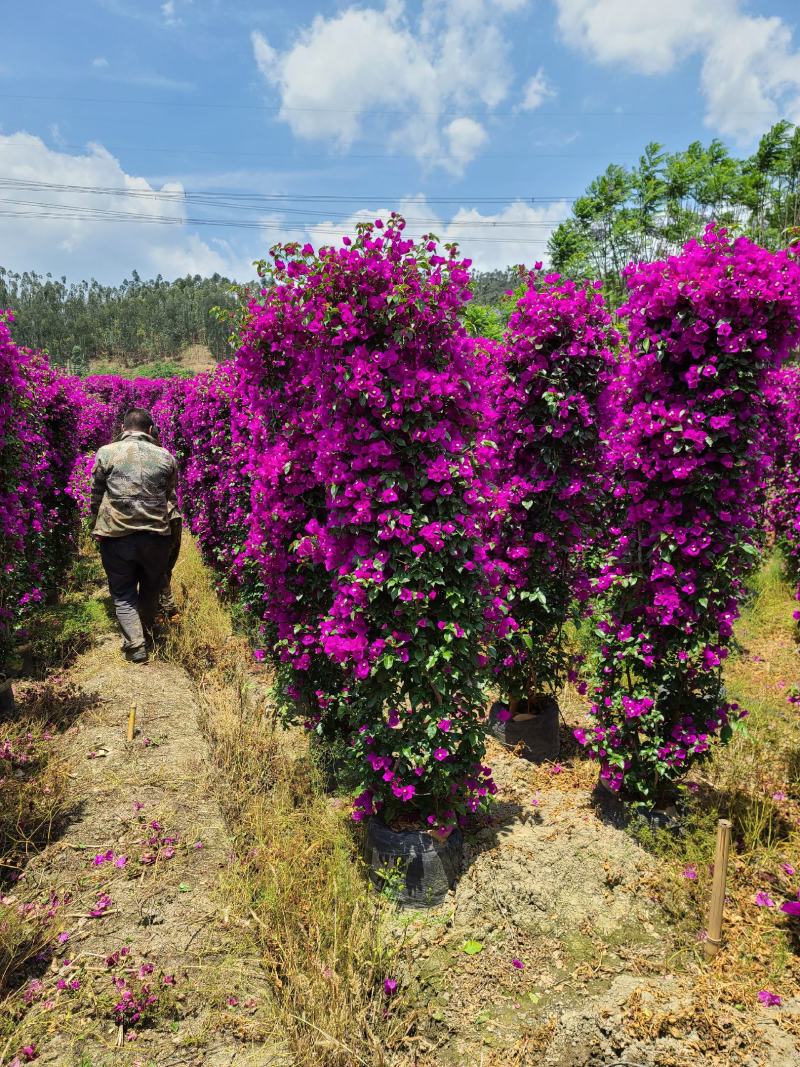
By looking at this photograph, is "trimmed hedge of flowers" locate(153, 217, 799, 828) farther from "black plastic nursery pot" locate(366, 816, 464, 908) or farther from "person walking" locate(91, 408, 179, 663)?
"person walking" locate(91, 408, 179, 663)

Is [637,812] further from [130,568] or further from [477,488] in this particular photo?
[130,568]

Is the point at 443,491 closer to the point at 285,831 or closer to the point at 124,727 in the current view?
the point at 285,831

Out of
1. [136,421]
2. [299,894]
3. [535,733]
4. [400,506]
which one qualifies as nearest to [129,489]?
[136,421]

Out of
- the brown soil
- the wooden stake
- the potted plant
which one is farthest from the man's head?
the wooden stake

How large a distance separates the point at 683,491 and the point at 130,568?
13.9ft

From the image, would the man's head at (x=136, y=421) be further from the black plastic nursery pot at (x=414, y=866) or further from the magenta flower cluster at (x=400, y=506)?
the black plastic nursery pot at (x=414, y=866)

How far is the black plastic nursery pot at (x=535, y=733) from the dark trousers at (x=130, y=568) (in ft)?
9.96

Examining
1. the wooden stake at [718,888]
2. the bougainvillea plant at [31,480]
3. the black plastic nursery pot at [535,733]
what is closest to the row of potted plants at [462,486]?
the black plastic nursery pot at [535,733]

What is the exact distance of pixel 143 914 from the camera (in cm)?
263

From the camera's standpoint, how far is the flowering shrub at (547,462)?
12.0 ft

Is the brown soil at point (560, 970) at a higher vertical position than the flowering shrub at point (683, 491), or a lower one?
lower

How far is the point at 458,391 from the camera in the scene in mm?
2607

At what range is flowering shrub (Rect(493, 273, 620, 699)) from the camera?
367 cm

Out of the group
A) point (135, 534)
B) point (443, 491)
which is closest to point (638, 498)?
point (443, 491)
